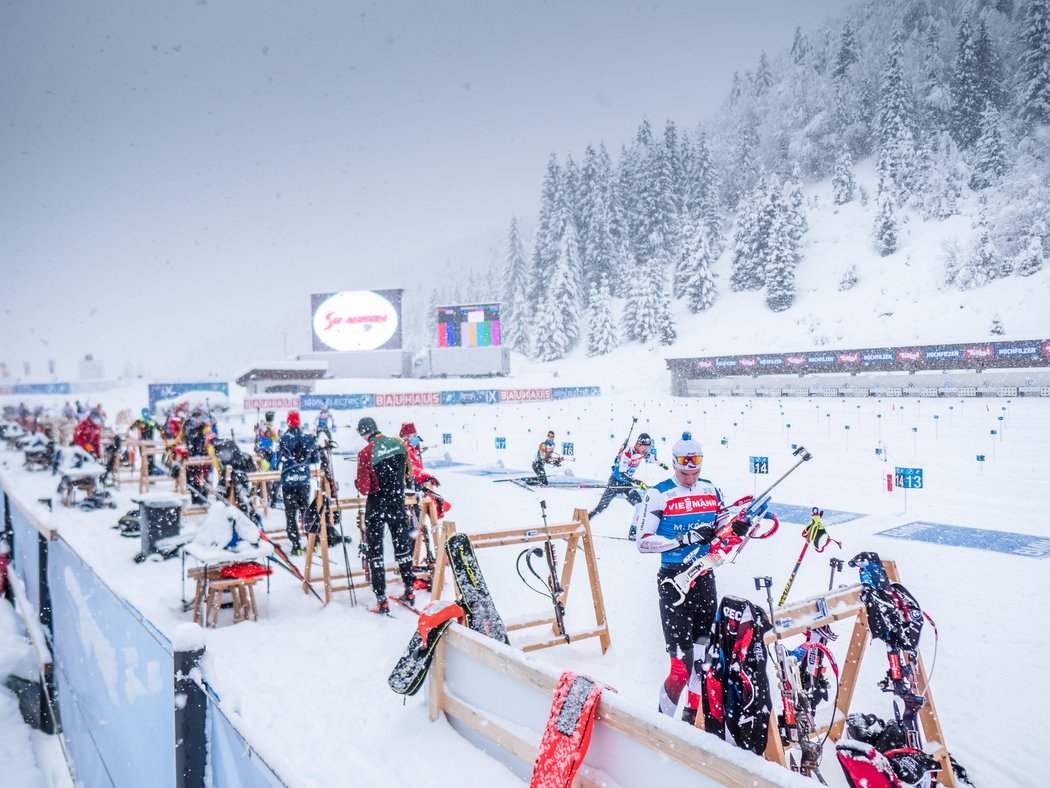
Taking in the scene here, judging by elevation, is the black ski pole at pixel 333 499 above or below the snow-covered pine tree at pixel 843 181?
below

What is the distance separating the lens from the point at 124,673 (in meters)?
3.78

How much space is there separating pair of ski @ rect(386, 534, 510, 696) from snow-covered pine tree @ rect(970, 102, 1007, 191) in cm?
7272

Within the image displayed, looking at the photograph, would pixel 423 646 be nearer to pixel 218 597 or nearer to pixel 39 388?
pixel 218 597

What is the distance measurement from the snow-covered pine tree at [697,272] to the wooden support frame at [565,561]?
60.4 meters

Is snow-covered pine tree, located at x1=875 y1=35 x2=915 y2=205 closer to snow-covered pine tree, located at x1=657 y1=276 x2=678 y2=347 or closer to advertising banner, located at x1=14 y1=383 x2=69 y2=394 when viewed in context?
snow-covered pine tree, located at x1=657 y1=276 x2=678 y2=347

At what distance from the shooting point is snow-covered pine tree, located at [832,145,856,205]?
221 ft

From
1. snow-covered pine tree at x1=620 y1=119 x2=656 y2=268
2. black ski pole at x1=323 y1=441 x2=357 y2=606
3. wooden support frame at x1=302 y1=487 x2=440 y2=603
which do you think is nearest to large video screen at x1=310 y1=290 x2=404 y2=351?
snow-covered pine tree at x1=620 y1=119 x2=656 y2=268

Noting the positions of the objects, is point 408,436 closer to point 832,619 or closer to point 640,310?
point 832,619

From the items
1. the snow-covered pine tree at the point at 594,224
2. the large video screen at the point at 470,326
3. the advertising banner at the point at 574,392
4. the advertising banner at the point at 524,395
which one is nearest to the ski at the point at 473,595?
the advertising banner at the point at 524,395

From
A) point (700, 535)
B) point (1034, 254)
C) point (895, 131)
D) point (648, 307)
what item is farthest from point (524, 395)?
point (895, 131)

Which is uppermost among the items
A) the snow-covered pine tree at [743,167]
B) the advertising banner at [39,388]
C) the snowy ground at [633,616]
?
the snow-covered pine tree at [743,167]

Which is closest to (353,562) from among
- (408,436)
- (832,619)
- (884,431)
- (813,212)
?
(408,436)

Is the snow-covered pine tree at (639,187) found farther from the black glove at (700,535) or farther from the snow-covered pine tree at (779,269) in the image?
the black glove at (700,535)

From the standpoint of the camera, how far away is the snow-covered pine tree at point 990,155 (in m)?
58.0
